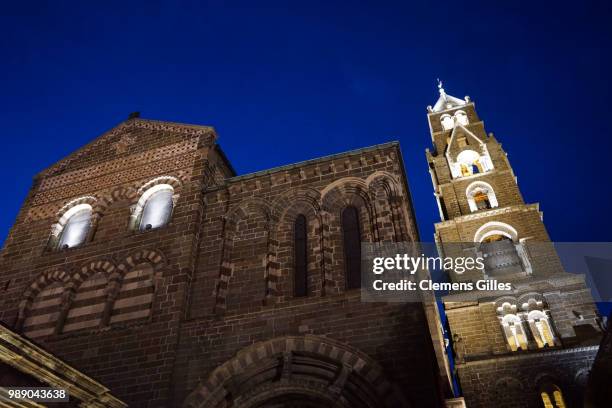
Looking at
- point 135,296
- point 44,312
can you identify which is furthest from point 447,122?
point 44,312

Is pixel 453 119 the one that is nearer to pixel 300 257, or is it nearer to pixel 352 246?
pixel 352 246

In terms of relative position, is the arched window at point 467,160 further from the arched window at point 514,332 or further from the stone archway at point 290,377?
the stone archway at point 290,377

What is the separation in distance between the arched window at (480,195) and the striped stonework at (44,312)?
76.7 ft

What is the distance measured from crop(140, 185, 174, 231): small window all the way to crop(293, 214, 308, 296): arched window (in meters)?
4.27

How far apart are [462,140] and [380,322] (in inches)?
1042

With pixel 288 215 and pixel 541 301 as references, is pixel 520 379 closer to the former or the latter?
pixel 541 301

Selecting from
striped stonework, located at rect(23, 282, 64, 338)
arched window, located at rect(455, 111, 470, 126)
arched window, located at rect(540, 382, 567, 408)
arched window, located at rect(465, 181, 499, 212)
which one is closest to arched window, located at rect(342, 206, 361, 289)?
striped stonework, located at rect(23, 282, 64, 338)

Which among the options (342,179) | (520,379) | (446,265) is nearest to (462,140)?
(446,265)

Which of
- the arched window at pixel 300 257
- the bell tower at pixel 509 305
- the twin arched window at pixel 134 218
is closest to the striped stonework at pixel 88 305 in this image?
the twin arched window at pixel 134 218

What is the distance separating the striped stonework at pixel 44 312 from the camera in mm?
13641

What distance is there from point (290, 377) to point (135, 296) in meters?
5.09

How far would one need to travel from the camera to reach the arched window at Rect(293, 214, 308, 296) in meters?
12.7

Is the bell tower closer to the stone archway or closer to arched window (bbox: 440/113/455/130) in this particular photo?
arched window (bbox: 440/113/455/130)

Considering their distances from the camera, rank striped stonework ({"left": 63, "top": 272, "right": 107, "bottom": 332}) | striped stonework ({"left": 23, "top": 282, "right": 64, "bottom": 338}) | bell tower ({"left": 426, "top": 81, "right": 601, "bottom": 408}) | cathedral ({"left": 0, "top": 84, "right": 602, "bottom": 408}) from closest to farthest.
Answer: cathedral ({"left": 0, "top": 84, "right": 602, "bottom": 408}) < striped stonework ({"left": 63, "top": 272, "right": 107, "bottom": 332}) < striped stonework ({"left": 23, "top": 282, "right": 64, "bottom": 338}) < bell tower ({"left": 426, "top": 81, "right": 601, "bottom": 408})
